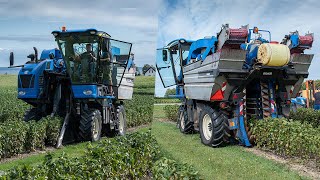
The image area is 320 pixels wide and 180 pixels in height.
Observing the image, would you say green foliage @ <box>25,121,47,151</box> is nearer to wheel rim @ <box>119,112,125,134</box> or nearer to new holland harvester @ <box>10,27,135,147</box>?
new holland harvester @ <box>10,27,135,147</box>

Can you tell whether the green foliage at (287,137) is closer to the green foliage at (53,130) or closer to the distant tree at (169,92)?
the distant tree at (169,92)

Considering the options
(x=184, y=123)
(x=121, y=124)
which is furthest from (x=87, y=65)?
(x=184, y=123)

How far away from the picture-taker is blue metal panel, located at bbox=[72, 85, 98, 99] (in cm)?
364

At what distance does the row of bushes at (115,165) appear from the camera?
271cm

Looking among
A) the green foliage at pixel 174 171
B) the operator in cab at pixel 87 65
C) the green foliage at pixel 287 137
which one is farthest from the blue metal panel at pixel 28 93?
the green foliage at pixel 287 137

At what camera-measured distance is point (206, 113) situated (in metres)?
4.45

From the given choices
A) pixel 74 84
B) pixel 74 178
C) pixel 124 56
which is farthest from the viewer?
pixel 74 84

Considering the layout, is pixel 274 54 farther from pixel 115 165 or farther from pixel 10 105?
pixel 10 105

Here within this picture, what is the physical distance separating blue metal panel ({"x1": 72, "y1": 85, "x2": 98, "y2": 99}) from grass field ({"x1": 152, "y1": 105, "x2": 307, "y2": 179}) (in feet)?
2.01

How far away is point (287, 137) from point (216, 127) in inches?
30.5

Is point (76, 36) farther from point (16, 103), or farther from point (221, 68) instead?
point (221, 68)

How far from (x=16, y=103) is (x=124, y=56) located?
1.07 m

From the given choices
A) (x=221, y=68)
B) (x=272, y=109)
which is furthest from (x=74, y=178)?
(x=272, y=109)


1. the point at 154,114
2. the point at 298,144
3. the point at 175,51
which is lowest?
the point at 298,144
